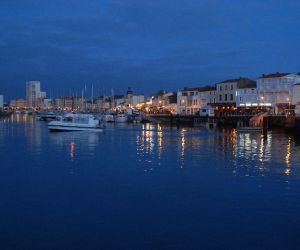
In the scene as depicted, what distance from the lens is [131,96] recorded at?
19700 cm

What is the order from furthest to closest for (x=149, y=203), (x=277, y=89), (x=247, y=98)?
(x=247, y=98)
(x=277, y=89)
(x=149, y=203)

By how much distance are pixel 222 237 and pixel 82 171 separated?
580 inches

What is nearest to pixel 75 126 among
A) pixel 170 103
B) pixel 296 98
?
pixel 296 98

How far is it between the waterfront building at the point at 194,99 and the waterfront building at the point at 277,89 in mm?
17877

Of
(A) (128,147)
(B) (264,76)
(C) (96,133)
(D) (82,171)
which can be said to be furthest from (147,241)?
(B) (264,76)

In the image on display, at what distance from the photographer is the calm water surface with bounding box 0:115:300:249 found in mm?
15039

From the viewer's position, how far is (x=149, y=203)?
19.7m

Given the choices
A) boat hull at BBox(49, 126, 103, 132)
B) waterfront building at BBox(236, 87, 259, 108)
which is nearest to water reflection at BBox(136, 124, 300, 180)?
boat hull at BBox(49, 126, 103, 132)

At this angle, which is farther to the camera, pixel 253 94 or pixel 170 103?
pixel 170 103

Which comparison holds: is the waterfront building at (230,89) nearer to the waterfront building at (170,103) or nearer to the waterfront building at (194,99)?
the waterfront building at (194,99)

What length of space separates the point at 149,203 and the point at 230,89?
87535 mm

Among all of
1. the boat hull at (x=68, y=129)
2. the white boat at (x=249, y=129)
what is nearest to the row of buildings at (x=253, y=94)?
the white boat at (x=249, y=129)

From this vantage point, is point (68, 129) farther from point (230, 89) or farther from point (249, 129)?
point (230, 89)

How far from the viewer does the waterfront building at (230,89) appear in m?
102
